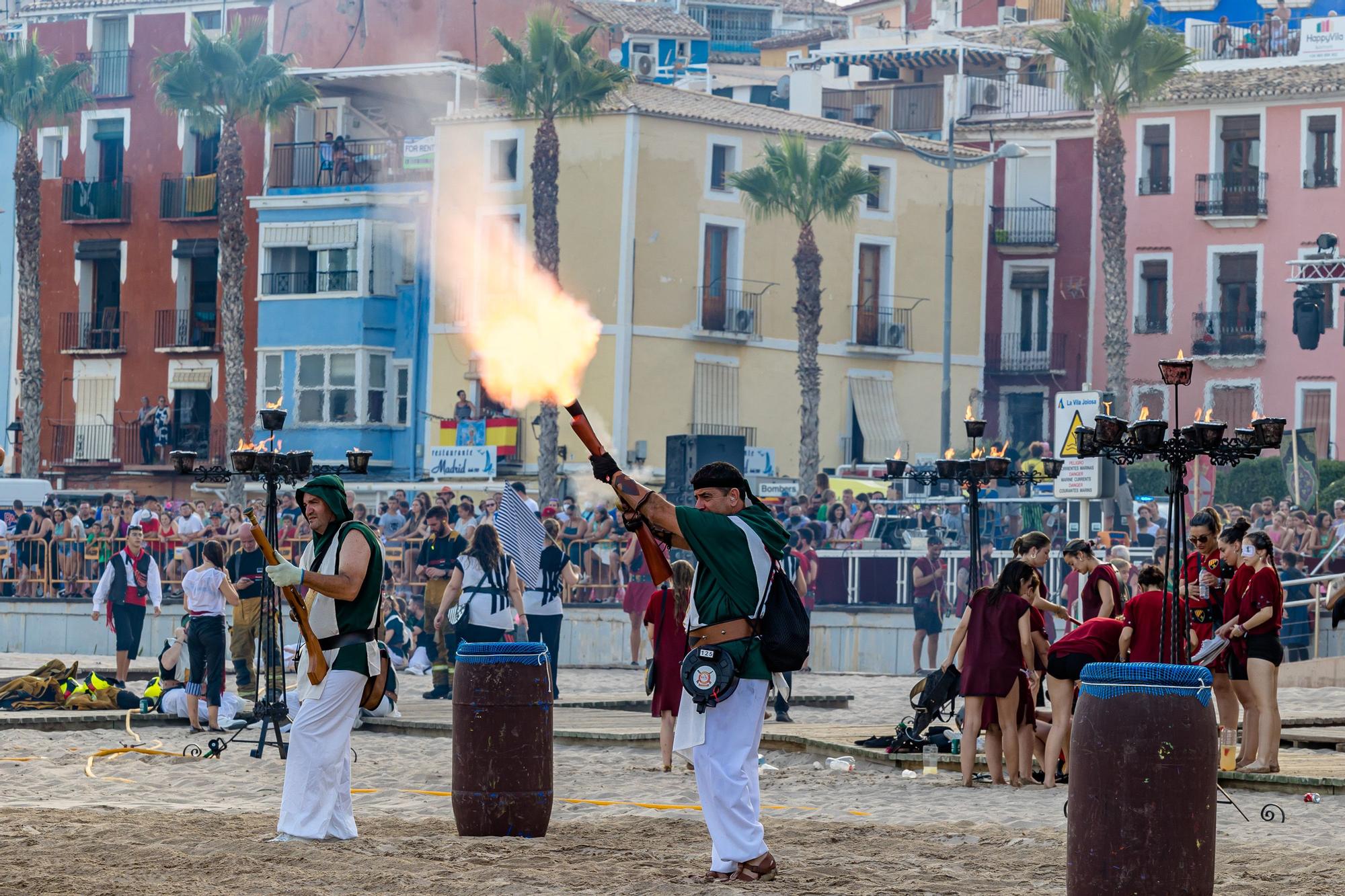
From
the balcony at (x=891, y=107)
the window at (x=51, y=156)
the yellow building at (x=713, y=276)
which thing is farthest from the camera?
the balcony at (x=891, y=107)

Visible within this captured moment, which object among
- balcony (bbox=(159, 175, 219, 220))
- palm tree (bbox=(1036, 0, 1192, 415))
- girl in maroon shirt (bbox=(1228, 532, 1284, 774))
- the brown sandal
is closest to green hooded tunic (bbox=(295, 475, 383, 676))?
the brown sandal

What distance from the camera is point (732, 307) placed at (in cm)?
4647

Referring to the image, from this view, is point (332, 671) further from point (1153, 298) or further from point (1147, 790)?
point (1153, 298)

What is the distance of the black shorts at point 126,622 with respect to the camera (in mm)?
22859

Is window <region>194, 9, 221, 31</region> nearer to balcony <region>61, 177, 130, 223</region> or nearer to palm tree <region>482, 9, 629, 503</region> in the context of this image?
balcony <region>61, 177, 130, 223</region>

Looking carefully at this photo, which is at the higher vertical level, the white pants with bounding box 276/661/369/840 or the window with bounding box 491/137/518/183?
the window with bounding box 491/137/518/183

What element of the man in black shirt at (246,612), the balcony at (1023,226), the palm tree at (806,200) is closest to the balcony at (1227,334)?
the balcony at (1023,226)

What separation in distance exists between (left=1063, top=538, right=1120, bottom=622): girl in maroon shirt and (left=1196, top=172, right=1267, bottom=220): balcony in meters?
36.1

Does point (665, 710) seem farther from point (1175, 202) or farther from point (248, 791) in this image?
point (1175, 202)

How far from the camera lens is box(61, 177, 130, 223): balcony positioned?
171ft

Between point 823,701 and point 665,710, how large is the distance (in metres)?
6.71

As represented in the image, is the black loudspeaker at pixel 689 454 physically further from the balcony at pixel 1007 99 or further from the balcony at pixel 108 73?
the balcony at pixel 108 73

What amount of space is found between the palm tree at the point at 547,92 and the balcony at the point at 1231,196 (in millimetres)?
14317

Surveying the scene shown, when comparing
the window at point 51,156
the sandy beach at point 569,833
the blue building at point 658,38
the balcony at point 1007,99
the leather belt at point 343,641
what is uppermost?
the blue building at point 658,38
